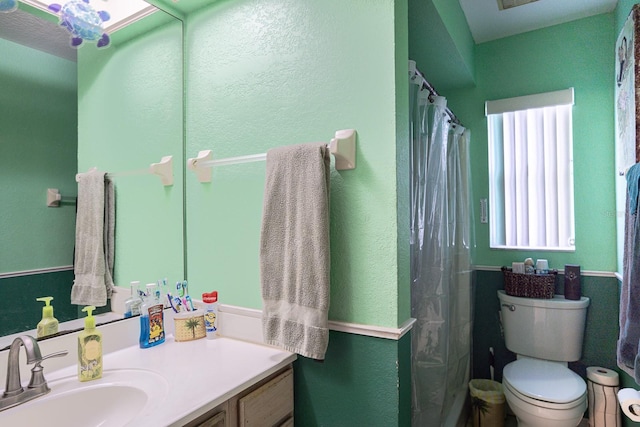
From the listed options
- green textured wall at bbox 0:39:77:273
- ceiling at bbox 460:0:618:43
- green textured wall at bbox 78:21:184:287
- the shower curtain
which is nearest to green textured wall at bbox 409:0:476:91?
ceiling at bbox 460:0:618:43

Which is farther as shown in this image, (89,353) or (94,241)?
(94,241)

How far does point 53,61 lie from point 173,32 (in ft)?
2.05

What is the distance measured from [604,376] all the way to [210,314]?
213 centimetres

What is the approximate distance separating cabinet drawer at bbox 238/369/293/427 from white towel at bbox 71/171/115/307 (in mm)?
687

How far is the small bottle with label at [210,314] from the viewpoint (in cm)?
145

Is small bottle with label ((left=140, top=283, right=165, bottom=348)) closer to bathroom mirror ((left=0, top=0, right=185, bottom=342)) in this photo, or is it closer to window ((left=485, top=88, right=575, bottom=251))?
bathroom mirror ((left=0, top=0, right=185, bottom=342))

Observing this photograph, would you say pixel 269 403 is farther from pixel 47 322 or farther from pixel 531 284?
pixel 531 284

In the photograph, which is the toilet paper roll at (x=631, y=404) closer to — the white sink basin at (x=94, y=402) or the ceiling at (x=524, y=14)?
the white sink basin at (x=94, y=402)

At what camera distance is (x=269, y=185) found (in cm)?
128

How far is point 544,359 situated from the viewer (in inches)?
83.1

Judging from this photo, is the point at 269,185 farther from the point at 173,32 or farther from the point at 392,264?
the point at 173,32

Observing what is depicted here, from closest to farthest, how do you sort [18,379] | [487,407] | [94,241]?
[18,379] → [94,241] → [487,407]

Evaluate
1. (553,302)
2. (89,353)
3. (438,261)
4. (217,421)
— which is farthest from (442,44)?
(89,353)

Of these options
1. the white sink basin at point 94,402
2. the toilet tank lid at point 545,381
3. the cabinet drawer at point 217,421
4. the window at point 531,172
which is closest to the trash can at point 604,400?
the toilet tank lid at point 545,381
